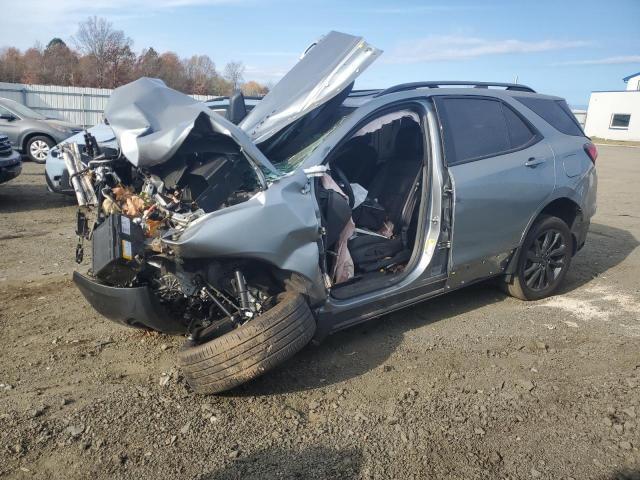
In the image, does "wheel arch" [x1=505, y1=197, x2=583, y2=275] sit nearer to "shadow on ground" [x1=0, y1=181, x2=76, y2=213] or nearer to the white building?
"shadow on ground" [x1=0, y1=181, x2=76, y2=213]

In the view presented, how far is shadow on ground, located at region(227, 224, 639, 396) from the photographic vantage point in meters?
3.43

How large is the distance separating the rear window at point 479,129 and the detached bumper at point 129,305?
2372 millimetres

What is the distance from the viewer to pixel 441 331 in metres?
4.24

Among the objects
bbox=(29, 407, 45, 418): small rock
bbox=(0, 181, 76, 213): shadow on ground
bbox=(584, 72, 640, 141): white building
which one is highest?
bbox=(584, 72, 640, 141): white building

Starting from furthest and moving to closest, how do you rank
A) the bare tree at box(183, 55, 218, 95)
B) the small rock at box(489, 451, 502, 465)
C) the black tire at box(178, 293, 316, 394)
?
the bare tree at box(183, 55, 218, 95) → the black tire at box(178, 293, 316, 394) → the small rock at box(489, 451, 502, 465)

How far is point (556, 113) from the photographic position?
508 centimetres

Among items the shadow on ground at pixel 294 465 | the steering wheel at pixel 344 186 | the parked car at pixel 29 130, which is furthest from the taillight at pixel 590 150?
the parked car at pixel 29 130

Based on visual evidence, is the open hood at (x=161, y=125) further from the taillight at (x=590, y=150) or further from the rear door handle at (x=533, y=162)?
the taillight at (x=590, y=150)

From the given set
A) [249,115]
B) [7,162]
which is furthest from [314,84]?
[7,162]

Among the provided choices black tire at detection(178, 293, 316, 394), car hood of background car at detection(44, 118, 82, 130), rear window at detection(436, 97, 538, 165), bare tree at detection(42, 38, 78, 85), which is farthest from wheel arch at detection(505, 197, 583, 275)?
bare tree at detection(42, 38, 78, 85)

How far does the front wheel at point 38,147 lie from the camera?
1344cm

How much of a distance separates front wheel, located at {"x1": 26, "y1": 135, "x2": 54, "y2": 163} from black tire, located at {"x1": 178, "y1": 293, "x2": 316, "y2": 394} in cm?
1233

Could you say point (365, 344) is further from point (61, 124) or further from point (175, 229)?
point (61, 124)

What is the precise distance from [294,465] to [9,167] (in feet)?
26.7
